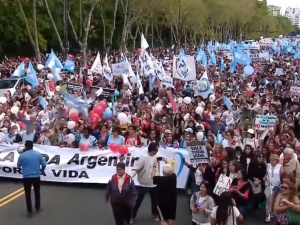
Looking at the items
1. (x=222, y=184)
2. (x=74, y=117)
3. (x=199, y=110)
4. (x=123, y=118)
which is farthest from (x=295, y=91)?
(x=222, y=184)

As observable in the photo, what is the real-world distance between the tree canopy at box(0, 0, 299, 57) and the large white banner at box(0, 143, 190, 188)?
23.2 metres

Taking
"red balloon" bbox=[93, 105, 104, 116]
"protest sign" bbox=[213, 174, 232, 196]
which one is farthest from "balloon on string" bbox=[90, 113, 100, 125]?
"protest sign" bbox=[213, 174, 232, 196]

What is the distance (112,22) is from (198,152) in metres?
52.0

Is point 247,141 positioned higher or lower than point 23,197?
A: higher

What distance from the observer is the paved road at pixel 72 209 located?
11141 millimetres

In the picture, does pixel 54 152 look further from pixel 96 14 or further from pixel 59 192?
pixel 96 14

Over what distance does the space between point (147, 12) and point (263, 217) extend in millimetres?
50794

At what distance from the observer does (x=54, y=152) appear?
1387cm

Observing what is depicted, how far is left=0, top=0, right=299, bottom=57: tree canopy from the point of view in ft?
160

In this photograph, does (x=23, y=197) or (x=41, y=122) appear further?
(x=41, y=122)

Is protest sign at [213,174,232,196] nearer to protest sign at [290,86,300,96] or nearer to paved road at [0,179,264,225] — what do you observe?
paved road at [0,179,264,225]

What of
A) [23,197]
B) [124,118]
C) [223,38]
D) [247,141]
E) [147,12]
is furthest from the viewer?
[223,38]

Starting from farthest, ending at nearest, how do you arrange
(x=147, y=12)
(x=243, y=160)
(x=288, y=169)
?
(x=147, y=12) → (x=243, y=160) → (x=288, y=169)

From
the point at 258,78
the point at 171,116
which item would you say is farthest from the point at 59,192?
the point at 258,78
